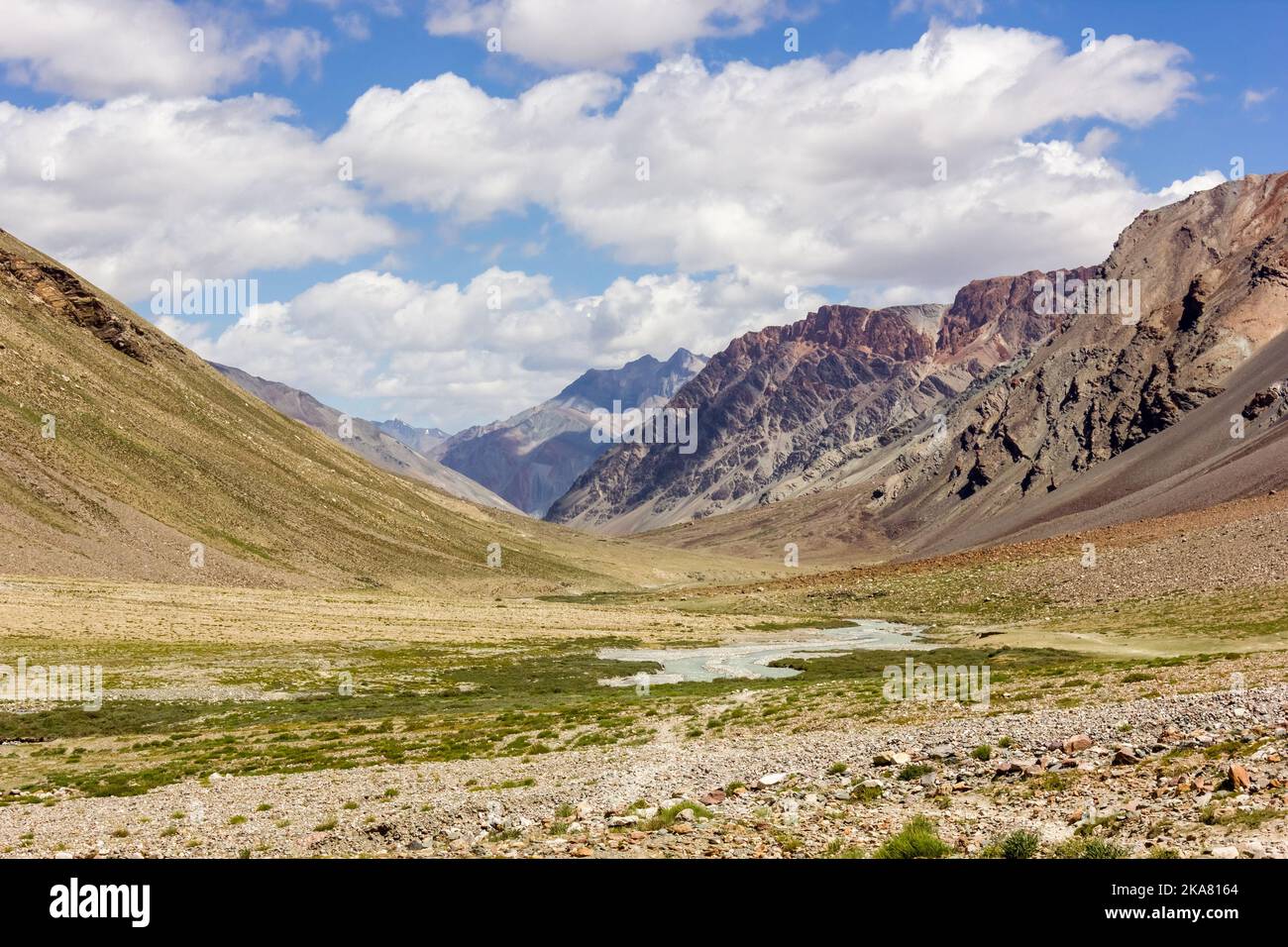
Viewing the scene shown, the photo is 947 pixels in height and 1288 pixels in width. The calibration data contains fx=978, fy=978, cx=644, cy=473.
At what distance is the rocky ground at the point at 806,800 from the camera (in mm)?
17938

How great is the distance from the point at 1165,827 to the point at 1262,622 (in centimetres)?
5029

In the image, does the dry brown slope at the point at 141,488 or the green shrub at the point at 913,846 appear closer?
the green shrub at the point at 913,846

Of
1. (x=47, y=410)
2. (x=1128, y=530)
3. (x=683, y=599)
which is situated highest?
(x=47, y=410)

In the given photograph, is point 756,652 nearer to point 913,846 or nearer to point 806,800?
point 806,800

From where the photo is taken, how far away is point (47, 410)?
6196 inches

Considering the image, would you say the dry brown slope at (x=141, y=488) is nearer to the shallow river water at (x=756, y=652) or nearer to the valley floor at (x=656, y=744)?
the valley floor at (x=656, y=744)

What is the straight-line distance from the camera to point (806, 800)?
22.2 m

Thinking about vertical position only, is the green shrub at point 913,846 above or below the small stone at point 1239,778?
below

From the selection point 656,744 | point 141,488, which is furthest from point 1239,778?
point 141,488

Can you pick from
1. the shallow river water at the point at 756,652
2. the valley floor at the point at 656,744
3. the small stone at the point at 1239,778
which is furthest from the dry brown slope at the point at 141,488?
the small stone at the point at 1239,778

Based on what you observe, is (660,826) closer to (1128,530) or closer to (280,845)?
(280,845)
